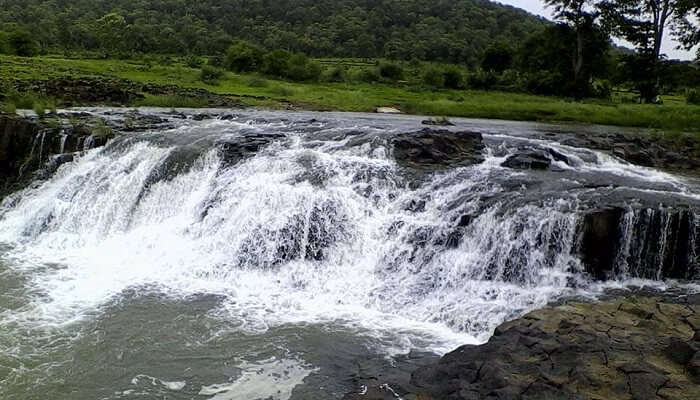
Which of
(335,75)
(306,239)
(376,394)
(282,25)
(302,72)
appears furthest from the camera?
(282,25)

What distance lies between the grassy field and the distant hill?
83.2 ft

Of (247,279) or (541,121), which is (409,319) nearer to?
(247,279)

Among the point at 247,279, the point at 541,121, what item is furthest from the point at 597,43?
the point at 247,279

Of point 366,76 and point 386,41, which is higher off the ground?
point 386,41

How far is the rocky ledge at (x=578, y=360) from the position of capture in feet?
21.9

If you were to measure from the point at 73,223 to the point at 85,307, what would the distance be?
7375 millimetres

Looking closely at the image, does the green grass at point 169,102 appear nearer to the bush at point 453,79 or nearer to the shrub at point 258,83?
the shrub at point 258,83

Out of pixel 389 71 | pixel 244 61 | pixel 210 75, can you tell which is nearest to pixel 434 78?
pixel 389 71

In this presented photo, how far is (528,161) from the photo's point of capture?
1770 cm

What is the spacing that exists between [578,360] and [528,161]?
11.3 m

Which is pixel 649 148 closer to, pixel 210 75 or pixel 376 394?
pixel 376 394

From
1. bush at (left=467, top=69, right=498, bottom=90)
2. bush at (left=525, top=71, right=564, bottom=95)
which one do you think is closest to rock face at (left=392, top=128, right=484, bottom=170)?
bush at (left=525, top=71, right=564, bottom=95)

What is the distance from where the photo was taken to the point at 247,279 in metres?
14.5

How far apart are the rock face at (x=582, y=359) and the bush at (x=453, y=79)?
4655cm
